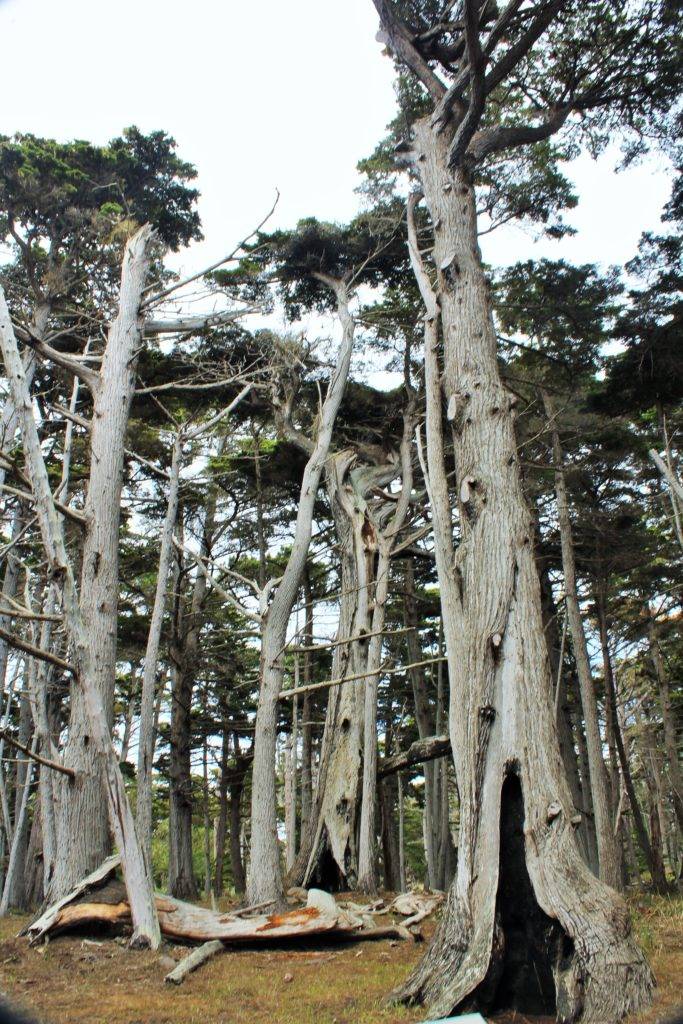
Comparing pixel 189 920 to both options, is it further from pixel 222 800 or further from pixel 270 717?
pixel 222 800

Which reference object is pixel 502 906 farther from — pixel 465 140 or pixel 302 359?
pixel 302 359

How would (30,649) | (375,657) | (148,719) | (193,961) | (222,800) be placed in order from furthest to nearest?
(222,800) < (375,657) < (148,719) < (30,649) < (193,961)

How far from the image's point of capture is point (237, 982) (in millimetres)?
5500

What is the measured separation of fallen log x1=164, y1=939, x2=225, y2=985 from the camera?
5473 mm

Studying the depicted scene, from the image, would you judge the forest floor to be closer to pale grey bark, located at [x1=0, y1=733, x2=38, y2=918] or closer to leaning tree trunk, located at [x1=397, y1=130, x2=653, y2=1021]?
leaning tree trunk, located at [x1=397, y1=130, x2=653, y2=1021]

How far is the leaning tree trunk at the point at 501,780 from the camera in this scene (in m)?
4.12

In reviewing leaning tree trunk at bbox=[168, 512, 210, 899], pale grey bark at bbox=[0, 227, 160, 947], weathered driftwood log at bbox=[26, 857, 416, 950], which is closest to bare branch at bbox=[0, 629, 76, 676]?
pale grey bark at bbox=[0, 227, 160, 947]

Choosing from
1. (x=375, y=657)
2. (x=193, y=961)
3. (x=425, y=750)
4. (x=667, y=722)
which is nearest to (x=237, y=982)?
(x=193, y=961)

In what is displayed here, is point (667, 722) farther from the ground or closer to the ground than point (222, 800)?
farther from the ground

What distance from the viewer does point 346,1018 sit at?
14.5ft

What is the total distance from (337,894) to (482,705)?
24.2 feet

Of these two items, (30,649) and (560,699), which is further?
(560,699)

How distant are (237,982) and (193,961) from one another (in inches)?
22.5

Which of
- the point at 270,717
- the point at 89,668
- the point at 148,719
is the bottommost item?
the point at 148,719
